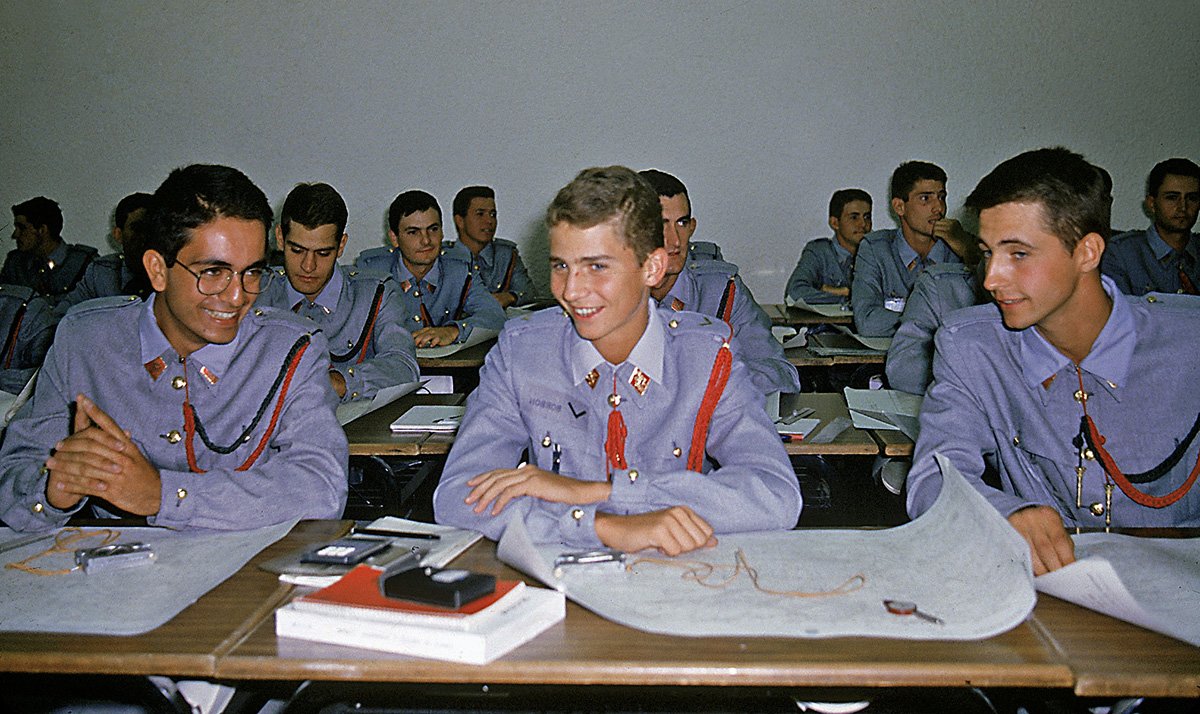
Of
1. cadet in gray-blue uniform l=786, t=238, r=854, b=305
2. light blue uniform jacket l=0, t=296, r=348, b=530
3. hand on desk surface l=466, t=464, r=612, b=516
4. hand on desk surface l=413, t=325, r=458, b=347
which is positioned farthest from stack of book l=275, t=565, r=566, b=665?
cadet in gray-blue uniform l=786, t=238, r=854, b=305

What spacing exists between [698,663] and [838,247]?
5.69 meters

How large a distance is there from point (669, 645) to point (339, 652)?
385mm

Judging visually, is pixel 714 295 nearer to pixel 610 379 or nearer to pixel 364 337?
pixel 364 337

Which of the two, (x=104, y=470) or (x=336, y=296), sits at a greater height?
(x=336, y=296)

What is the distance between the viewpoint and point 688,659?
99 centimetres

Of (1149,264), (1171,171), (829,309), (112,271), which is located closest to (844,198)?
(829,309)

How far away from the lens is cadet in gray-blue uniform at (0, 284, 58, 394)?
12.8 ft

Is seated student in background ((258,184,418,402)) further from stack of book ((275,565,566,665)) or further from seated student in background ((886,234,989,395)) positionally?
stack of book ((275,565,566,665))

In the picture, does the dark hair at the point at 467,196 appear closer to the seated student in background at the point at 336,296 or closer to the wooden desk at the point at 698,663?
the seated student in background at the point at 336,296

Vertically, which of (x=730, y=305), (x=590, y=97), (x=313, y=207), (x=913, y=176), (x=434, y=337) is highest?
(x=590, y=97)

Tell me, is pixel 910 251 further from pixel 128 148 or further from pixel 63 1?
pixel 63 1

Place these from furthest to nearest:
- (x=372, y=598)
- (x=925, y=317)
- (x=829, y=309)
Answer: (x=829, y=309), (x=925, y=317), (x=372, y=598)

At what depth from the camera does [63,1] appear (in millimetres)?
6516

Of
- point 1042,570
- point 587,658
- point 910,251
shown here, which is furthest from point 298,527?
point 910,251
